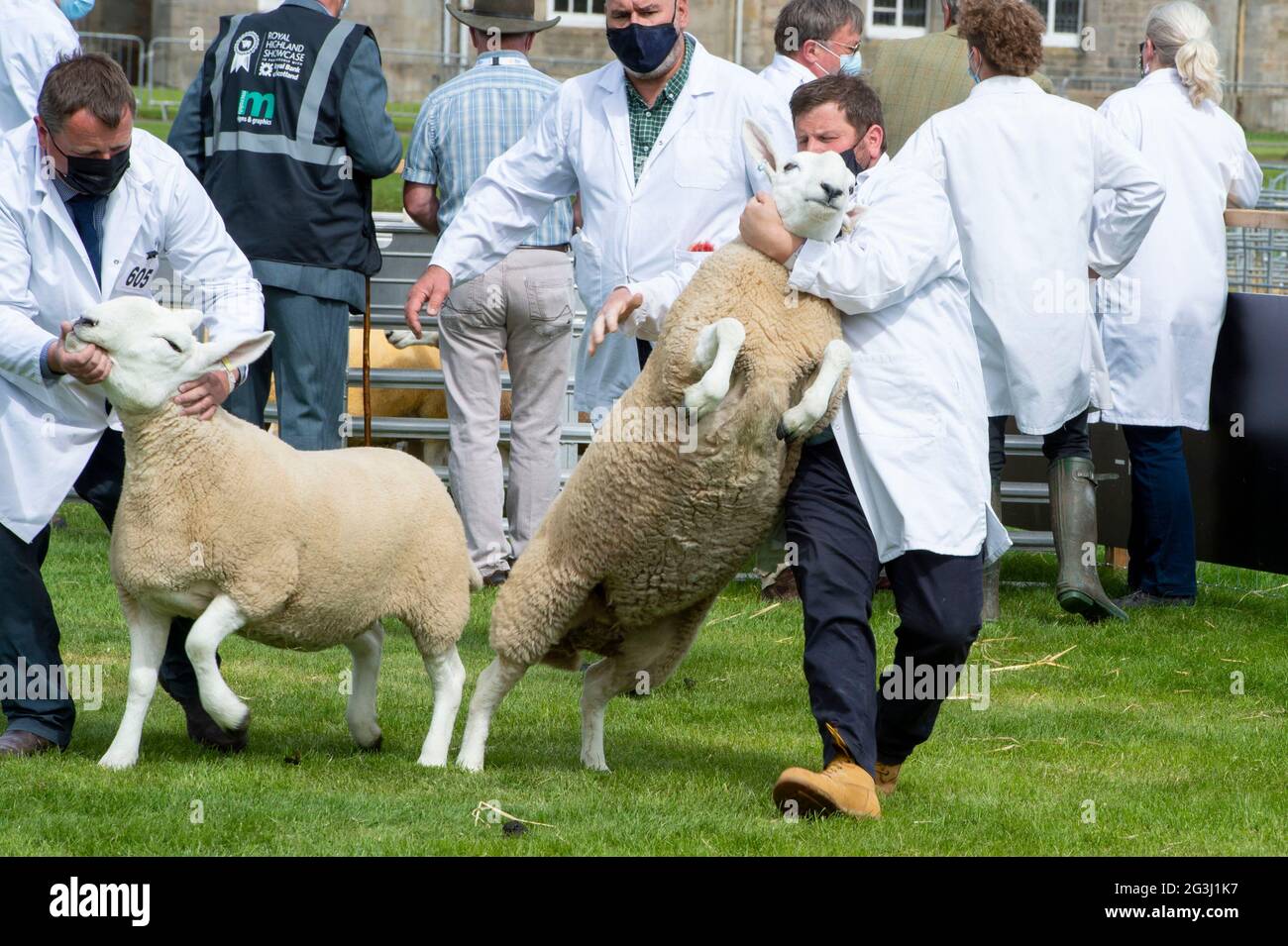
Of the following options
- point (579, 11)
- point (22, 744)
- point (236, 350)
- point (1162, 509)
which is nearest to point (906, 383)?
point (236, 350)

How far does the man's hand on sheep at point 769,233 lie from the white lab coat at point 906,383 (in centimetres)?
6

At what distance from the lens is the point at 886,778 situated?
5.03 metres

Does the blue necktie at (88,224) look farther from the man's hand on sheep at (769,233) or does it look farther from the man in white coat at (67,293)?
the man's hand on sheep at (769,233)

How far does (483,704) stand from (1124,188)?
364 centimetres

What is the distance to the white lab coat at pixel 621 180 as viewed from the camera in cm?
584

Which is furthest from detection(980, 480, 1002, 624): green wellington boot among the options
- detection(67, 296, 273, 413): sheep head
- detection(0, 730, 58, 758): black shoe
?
detection(0, 730, 58, 758): black shoe

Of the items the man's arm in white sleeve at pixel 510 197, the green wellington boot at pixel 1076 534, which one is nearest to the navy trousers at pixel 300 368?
the man's arm in white sleeve at pixel 510 197

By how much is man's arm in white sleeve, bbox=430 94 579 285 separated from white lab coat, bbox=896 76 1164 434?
1655 millimetres

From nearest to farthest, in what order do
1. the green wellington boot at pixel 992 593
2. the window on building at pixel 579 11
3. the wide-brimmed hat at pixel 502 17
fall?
the green wellington boot at pixel 992 593 → the wide-brimmed hat at pixel 502 17 → the window on building at pixel 579 11

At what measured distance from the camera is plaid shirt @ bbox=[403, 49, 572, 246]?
8.13 metres

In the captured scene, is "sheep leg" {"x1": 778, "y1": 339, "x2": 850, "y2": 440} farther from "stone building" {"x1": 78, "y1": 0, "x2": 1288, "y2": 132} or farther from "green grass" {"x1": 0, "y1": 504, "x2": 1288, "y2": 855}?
"stone building" {"x1": 78, "y1": 0, "x2": 1288, "y2": 132}

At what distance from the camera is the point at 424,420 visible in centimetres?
944

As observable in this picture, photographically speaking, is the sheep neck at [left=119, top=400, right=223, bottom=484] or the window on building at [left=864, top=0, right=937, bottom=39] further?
the window on building at [left=864, top=0, right=937, bottom=39]
